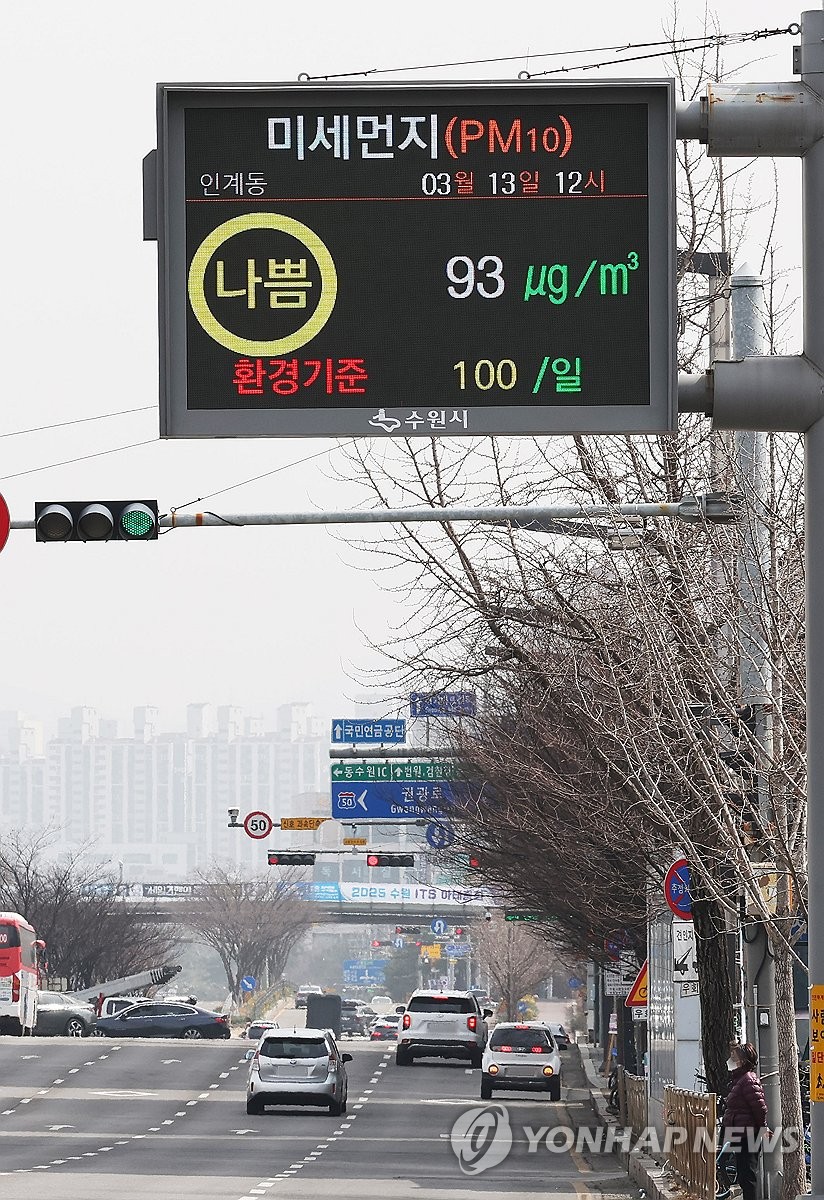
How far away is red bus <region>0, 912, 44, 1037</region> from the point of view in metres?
61.2

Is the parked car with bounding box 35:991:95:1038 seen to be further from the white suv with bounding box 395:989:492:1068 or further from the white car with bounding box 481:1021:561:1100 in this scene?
the white car with bounding box 481:1021:561:1100

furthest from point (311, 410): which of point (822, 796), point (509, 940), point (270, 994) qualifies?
point (270, 994)

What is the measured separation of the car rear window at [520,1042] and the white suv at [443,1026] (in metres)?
6.71

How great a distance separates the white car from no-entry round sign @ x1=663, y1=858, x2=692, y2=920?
20556mm

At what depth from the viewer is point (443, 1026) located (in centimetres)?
4728

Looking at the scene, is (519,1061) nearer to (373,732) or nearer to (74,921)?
(373,732)

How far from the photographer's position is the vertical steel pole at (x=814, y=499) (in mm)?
7719

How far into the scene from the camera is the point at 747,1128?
58.9 ft

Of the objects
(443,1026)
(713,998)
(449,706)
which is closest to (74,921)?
(443,1026)

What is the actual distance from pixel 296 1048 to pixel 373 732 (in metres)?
10.0

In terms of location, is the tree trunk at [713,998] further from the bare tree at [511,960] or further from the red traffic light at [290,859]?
the bare tree at [511,960]

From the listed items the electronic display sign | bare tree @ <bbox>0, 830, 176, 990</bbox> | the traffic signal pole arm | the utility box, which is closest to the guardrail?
the traffic signal pole arm

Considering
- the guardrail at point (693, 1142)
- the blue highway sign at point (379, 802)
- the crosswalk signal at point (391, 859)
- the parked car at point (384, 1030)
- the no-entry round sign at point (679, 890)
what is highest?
the blue highway sign at point (379, 802)

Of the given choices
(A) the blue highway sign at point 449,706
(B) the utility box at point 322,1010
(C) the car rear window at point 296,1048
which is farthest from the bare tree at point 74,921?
(A) the blue highway sign at point 449,706
